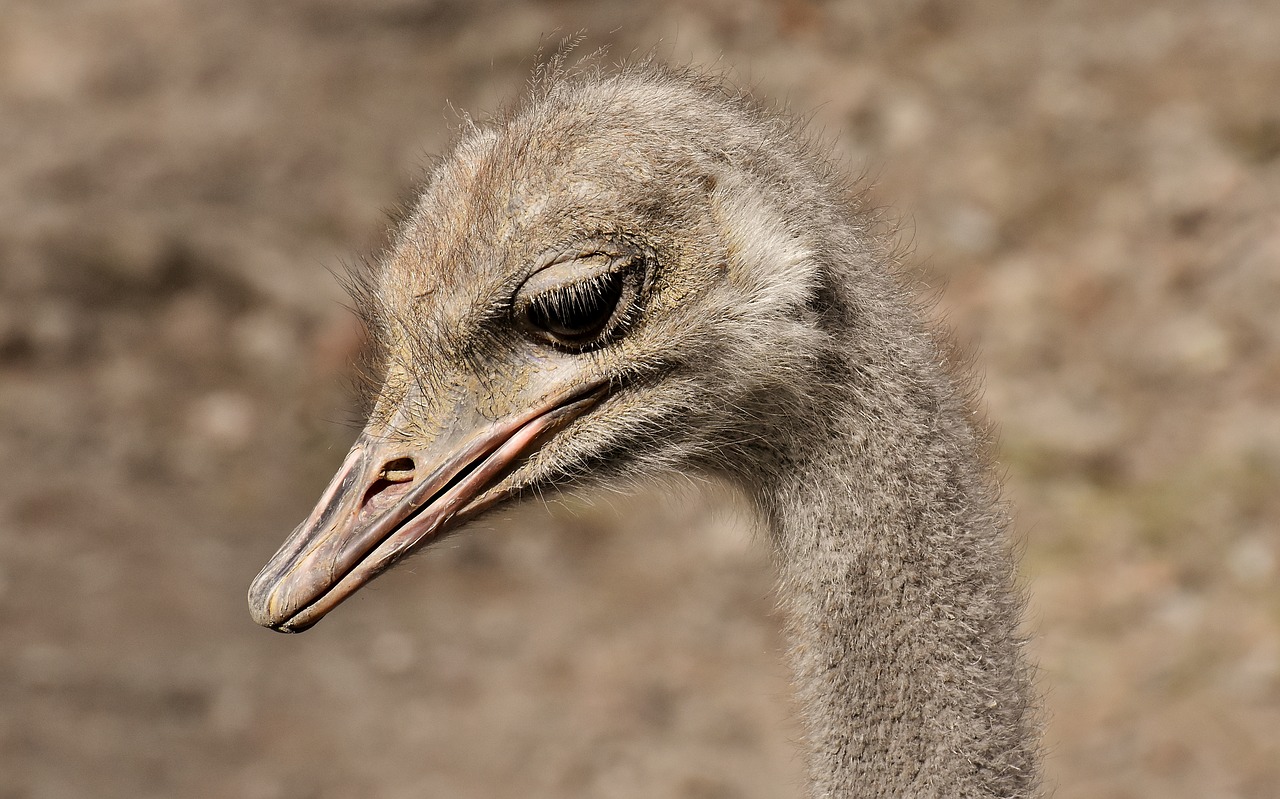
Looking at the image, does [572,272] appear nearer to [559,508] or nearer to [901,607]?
[901,607]

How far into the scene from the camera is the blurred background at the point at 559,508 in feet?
16.2

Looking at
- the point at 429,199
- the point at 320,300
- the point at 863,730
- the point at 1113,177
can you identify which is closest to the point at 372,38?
the point at 320,300

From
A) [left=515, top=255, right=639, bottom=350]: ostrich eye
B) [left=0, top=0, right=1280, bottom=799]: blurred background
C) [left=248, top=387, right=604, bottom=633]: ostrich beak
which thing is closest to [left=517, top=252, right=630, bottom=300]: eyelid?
[left=515, top=255, right=639, bottom=350]: ostrich eye

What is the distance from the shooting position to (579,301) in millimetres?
2293

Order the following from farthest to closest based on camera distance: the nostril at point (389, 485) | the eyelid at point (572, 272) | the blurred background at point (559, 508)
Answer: the blurred background at point (559, 508), the nostril at point (389, 485), the eyelid at point (572, 272)

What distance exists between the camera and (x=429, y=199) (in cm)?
256

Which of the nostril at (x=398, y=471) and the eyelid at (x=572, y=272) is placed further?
the nostril at (x=398, y=471)

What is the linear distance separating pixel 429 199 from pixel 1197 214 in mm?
4567

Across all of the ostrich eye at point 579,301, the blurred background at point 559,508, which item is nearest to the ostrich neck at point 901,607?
the ostrich eye at point 579,301

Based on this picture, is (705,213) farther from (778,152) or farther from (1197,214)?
(1197,214)

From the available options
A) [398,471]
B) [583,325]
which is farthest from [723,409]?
[398,471]

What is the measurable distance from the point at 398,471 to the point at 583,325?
414 millimetres

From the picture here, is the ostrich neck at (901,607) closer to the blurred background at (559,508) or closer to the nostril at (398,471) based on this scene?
the nostril at (398,471)

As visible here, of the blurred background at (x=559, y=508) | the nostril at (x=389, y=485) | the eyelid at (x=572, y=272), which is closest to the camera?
the eyelid at (x=572, y=272)
